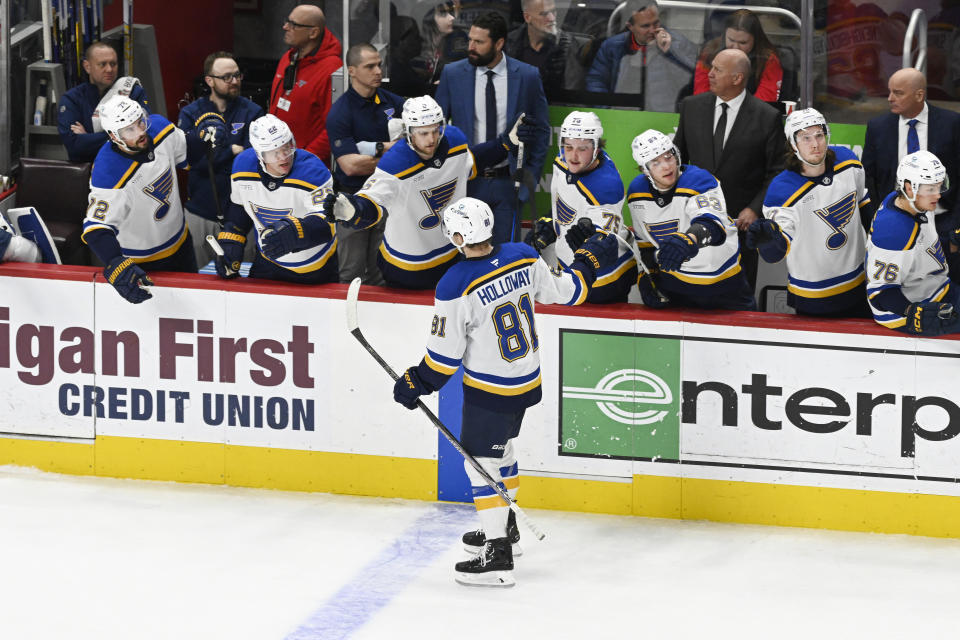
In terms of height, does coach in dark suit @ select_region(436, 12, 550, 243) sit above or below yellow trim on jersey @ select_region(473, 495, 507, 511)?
above

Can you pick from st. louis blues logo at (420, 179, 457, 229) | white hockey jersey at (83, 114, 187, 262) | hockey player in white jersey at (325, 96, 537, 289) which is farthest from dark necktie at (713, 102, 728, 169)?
white hockey jersey at (83, 114, 187, 262)

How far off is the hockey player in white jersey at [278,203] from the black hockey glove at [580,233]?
1104 mm

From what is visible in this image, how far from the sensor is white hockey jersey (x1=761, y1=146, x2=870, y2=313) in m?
6.16

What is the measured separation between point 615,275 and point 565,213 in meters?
0.36

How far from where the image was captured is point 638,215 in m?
6.27

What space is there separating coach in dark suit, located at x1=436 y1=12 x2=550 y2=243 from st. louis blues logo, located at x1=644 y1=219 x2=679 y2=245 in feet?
3.44

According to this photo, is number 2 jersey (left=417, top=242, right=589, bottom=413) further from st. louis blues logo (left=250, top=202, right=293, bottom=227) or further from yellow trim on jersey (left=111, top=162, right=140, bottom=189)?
yellow trim on jersey (left=111, top=162, right=140, bottom=189)

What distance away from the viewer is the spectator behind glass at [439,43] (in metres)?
7.76

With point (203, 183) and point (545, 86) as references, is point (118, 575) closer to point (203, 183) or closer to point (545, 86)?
point (203, 183)

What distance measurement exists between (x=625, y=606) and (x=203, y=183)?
3478 mm

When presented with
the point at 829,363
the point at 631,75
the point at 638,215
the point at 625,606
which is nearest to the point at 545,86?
the point at 631,75

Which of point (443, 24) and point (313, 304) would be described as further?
point (443, 24)

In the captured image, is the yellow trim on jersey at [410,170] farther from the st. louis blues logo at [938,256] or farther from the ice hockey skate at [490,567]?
the st. louis blues logo at [938,256]

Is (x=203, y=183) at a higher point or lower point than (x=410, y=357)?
higher
